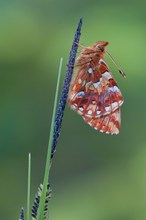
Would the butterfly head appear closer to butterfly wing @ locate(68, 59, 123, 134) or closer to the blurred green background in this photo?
butterfly wing @ locate(68, 59, 123, 134)

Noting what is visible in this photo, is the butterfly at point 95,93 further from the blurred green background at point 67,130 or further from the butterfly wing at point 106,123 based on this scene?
the blurred green background at point 67,130

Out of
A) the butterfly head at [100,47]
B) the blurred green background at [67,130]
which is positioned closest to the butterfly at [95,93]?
the butterfly head at [100,47]

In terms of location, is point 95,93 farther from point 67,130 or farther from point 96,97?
point 67,130

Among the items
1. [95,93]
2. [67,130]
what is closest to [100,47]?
[95,93]

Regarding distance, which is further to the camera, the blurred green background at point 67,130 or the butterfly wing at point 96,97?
the blurred green background at point 67,130

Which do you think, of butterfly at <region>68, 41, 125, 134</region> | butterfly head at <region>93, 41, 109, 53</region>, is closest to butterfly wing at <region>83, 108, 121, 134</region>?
butterfly at <region>68, 41, 125, 134</region>

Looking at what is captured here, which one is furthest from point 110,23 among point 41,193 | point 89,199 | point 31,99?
point 41,193

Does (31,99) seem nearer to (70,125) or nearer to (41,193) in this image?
(70,125)

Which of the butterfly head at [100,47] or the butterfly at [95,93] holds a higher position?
the butterfly head at [100,47]
